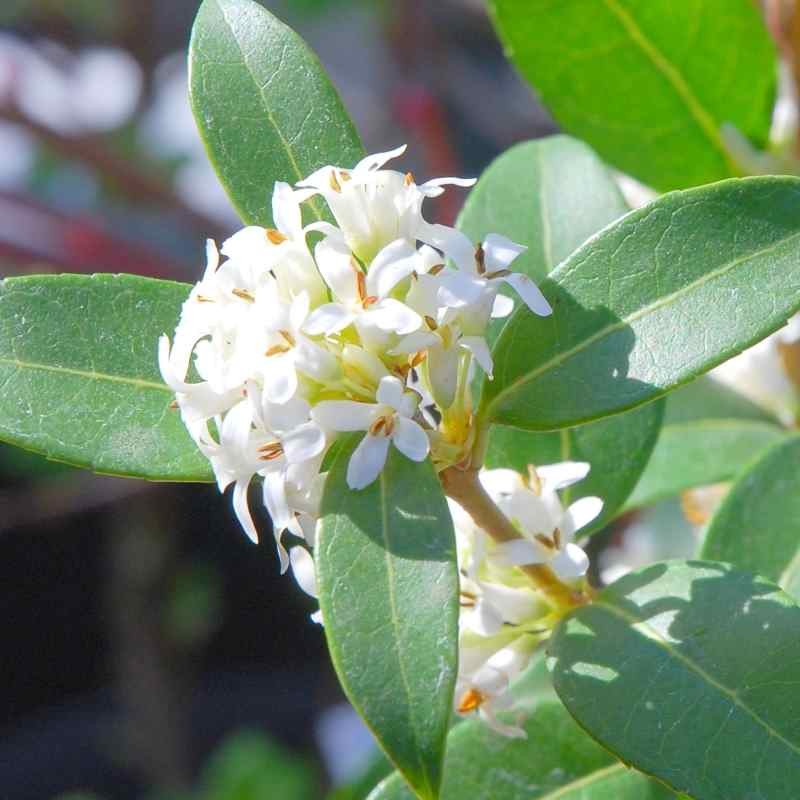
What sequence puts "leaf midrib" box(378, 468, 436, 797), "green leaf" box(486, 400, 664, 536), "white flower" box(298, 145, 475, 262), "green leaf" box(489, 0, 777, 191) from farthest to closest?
"green leaf" box(489, 0, 777, 191), "green leaf" box(486, 400, 664, 536), "white flower" box(298, 145, 475, 262), "leaf midrib" box(378, 468, 436, 797)

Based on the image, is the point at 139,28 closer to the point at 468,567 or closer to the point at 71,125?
the point at 71,125

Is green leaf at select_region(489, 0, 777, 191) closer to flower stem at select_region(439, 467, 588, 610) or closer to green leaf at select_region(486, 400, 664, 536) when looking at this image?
green leaf at select_region(486, 400, 664, 536)

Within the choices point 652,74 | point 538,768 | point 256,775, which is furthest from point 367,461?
point 256,775

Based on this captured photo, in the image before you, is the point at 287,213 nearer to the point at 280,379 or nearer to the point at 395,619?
the point at 280,379

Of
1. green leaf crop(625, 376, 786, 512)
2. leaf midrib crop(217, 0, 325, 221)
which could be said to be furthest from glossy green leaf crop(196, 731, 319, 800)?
leaf midrib crop(217, 0, 325, 221)

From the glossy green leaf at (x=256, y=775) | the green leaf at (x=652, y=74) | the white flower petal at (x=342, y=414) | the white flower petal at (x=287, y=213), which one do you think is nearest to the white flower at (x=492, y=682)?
the white flower petal at (x=342, y=414)

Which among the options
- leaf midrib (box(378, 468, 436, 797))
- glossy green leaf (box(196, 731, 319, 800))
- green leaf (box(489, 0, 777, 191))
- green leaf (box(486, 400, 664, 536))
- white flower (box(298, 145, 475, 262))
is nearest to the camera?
leaf midrib (box(378, 468, 436, 797))
